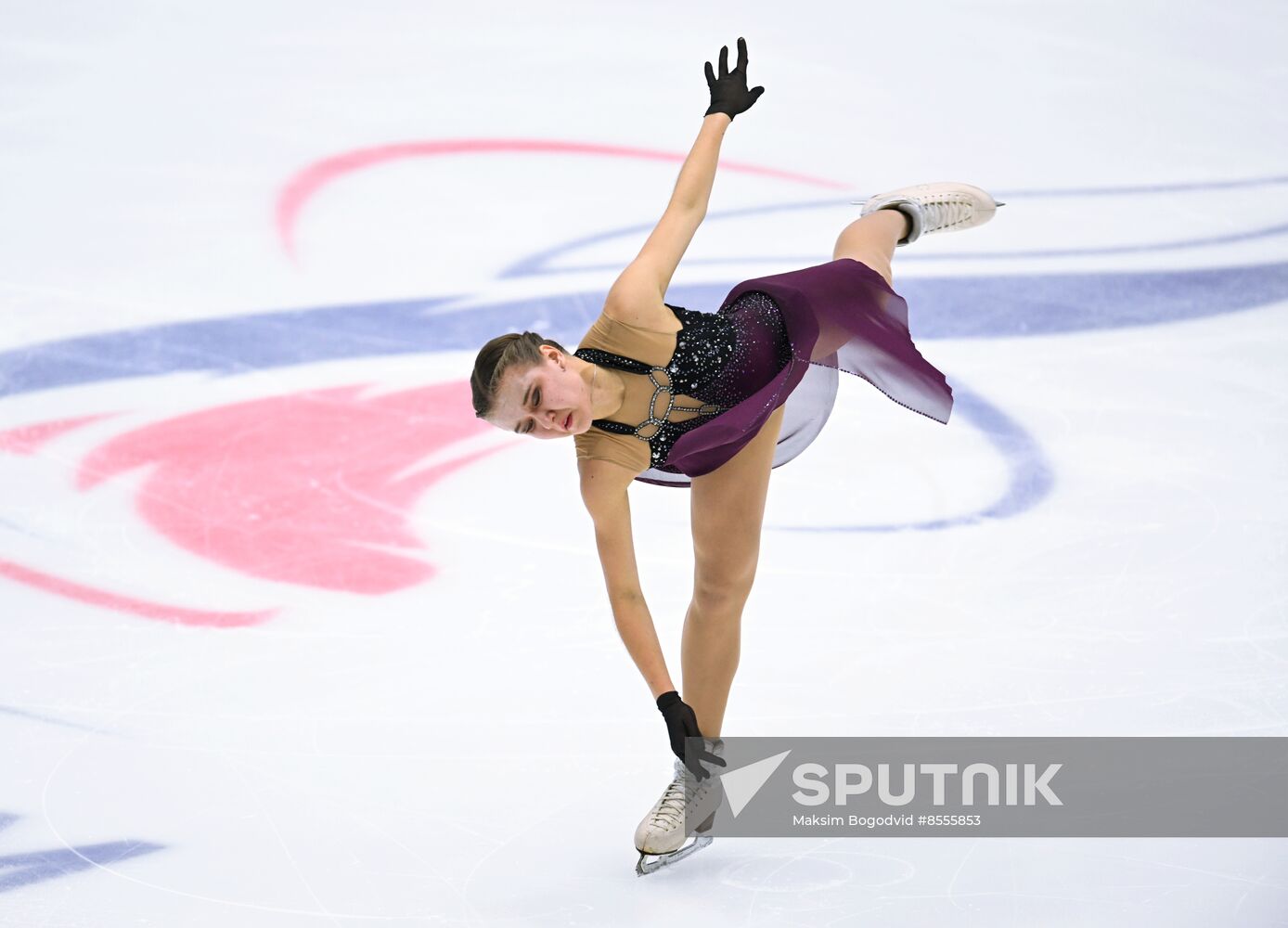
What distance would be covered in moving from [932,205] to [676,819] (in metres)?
1.52

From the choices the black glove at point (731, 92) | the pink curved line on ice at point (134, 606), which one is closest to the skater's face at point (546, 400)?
the black glove at point (731, 92)

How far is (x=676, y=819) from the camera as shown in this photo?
2799 millimetres

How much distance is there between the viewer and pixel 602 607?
375cm

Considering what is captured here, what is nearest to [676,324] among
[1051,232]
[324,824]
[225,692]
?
[324,824]

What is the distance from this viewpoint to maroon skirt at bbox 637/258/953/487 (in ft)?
8.85

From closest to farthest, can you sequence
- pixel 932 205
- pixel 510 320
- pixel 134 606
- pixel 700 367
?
pixel 700 367 < pixel 932 205 < pixel 134 606 < pixel 510 320

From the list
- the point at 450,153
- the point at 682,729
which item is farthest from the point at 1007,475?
the point at 450,153

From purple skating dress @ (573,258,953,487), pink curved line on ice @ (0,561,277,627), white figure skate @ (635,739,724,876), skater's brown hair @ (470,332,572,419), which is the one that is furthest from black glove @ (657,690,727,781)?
pink curved line on ice @ (0,561,277,627)

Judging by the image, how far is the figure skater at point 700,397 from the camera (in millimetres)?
2523

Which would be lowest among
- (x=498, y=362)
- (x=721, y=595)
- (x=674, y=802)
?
(x=674, y=802)

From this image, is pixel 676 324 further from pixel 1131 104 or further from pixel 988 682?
pixel 1131 104

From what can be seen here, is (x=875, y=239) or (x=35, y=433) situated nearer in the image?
(x=875, y=239)
